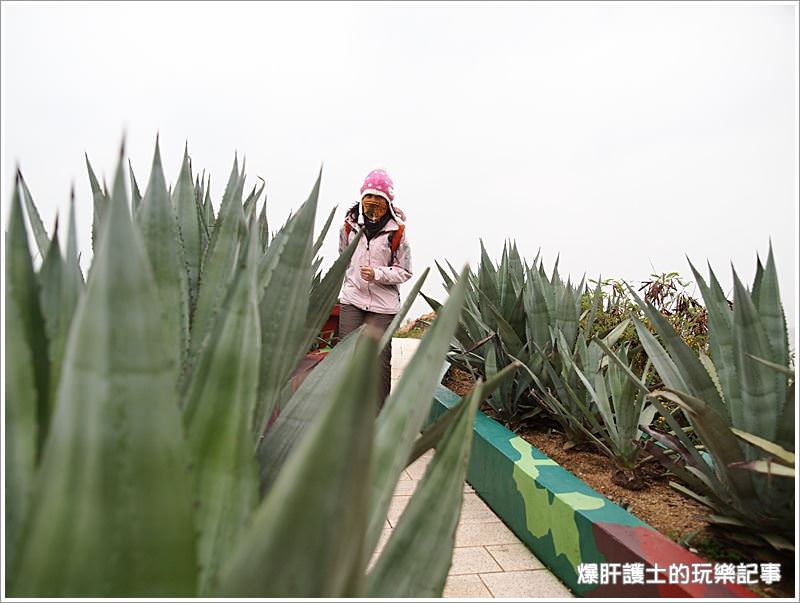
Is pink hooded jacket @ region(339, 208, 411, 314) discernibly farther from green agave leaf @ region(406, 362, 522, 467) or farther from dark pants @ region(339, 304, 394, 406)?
green agave leaf @ region(406, 362, 522, 467)

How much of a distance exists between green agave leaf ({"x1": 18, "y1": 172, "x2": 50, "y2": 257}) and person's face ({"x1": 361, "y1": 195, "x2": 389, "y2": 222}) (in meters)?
2.44

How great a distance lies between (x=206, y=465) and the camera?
A: 0.64m

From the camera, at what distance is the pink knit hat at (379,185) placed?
3578 mm

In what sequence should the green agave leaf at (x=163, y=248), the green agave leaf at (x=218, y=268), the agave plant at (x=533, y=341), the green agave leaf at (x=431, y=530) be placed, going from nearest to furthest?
1. the green agave leaf at (x=431, y=530)
2. the green agave leaf at (x=163, y=248)
3. the green agave leaf at (x=218, y=268)
4. the agave plant at (x=533, y=341)

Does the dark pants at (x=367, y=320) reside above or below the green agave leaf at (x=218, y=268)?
below

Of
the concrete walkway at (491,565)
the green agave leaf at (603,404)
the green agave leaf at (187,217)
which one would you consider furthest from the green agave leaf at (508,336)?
the green agave leaf at (187,217)

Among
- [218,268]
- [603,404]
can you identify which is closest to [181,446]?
[218,268]

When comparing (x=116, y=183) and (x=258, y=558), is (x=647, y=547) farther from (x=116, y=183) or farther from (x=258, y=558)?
(x=116, y=183)

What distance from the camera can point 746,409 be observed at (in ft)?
4.82

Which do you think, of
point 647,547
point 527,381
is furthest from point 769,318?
point 527,381

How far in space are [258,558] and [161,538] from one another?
0.11 metres

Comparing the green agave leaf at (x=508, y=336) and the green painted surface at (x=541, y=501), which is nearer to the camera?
the green painted surface at (x=541, y=501)

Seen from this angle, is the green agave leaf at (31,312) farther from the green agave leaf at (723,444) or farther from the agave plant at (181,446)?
the green agave leaf at (723,444)

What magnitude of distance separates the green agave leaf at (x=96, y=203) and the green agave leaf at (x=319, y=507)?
0.94 m
